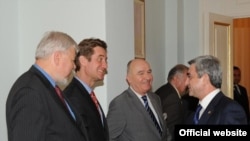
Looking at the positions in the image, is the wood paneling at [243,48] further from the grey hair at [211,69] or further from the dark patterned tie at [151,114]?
the grey hair at [211,69]

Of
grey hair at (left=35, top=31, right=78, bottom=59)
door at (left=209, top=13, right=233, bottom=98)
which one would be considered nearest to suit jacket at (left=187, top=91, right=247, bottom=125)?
grey hair at (left=35, top=31, right=78, bottom=59)

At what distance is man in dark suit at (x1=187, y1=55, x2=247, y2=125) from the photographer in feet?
7.20

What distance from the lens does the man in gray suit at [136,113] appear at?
2.74 meters

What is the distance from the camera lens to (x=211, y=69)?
7.71 feet

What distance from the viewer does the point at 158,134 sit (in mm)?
2834

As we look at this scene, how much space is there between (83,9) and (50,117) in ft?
4.56

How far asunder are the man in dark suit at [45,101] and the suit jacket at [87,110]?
233 millimetres

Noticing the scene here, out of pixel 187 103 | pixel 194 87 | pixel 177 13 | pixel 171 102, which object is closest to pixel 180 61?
pixel 177 13

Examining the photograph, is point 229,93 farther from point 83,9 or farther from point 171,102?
point 83,9

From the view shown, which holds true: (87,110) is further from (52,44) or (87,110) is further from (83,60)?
(52,44)

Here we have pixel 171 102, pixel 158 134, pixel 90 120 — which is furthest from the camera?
pixel 171 102

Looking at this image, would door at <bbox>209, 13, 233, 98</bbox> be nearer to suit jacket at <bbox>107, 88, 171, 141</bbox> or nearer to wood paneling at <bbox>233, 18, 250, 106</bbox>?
suit jacket at <bbox>107, 88, 171, 141</bbox>

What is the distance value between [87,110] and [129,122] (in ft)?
2.07

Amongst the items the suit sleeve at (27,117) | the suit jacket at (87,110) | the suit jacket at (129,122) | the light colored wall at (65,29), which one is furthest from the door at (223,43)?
the suit sleeve at (27,117)
